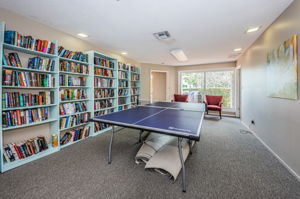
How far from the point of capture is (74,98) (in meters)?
2.80

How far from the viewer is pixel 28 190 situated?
1.42 m

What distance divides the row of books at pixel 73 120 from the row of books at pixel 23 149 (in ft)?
1.48

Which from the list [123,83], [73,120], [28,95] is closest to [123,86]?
[123,83]

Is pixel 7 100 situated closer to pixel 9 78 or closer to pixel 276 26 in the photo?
pixel 9 78

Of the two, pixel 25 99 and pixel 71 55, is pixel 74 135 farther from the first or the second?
pixel 71 55

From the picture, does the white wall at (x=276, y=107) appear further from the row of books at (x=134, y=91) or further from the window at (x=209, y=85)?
the row of books at (x=134, y=91)

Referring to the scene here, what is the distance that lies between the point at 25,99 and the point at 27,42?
947 mm

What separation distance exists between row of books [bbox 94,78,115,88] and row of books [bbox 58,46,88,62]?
574 mm

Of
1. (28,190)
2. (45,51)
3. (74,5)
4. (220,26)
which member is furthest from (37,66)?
(220,26)

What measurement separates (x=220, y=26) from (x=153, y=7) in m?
1.47

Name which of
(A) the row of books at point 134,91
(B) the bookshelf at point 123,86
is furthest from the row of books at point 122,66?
(A) the row of books at point 134,91

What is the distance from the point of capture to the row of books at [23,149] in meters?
1.80

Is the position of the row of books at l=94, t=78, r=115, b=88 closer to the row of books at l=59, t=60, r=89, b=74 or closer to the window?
the row of books at l=59, t=60, r=89, b=74

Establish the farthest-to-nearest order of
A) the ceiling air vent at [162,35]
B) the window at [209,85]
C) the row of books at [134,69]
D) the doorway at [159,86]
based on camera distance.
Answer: the doorway at [159,86]
the window at [209,85]
the row of books at [134,69]
the ceiling air vent at [162,35]
